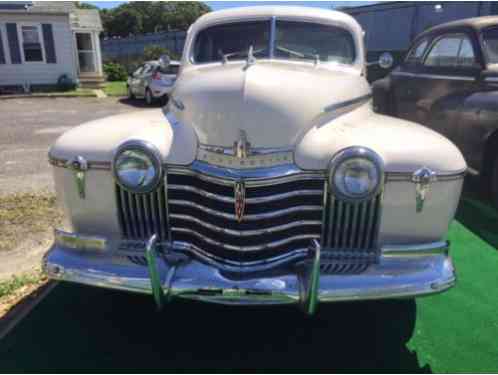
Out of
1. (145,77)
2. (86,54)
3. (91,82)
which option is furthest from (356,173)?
(86,54)

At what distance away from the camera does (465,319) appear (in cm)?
286

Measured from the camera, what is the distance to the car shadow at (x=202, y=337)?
251cm

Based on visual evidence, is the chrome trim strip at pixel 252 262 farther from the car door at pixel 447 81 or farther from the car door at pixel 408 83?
the car door at pixel 408 83

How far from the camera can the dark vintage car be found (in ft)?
14.7

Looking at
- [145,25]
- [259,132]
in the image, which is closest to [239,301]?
[259,132]

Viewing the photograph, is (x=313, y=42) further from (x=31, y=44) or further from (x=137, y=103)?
(x=31, y=44)

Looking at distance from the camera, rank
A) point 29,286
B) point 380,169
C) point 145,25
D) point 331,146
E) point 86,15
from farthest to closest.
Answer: point 145,25 < point 86,15 < point 29,286 < point 331,146 < point 380,169

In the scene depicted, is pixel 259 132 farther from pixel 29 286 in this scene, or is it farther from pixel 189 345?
pixel 29 286

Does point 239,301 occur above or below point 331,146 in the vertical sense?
below

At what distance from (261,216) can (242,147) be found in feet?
1.22

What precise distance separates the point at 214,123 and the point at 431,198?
1.21 meters

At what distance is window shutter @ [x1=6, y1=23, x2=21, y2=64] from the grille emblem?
58.6ft

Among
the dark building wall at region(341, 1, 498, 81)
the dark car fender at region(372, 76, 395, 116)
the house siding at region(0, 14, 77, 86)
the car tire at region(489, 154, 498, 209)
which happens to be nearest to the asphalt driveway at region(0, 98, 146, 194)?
the house siding at region(0, 14, 77, 86)

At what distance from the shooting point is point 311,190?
94.0 inches
